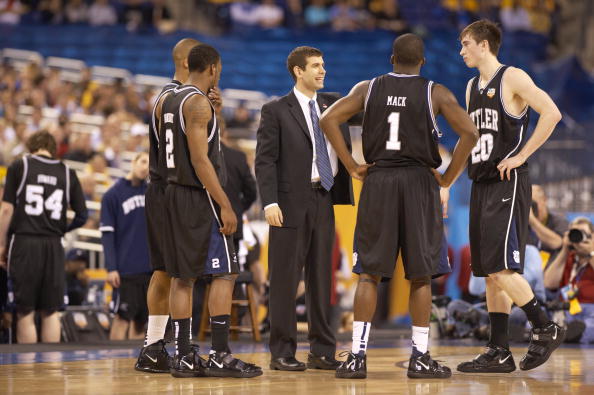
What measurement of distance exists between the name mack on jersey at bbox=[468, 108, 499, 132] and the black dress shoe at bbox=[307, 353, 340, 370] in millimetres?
1783

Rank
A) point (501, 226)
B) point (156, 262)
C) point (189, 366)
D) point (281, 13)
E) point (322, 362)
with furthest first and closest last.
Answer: point (281, 13) < point (322, 362) < point (156, 262) < point (501, 226) < point (189, 366)

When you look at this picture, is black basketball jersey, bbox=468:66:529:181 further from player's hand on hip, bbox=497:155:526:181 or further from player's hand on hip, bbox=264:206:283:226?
player's hand on hip, bbox=264:206:283:226

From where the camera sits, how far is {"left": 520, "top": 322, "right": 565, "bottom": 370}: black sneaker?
6.60 metres

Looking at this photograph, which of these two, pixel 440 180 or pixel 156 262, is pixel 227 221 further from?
pixel 440 180

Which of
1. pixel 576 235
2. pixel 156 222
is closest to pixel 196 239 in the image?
pixel 156 222

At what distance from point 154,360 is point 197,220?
993 millimetres

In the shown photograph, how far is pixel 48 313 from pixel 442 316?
12.2 ft

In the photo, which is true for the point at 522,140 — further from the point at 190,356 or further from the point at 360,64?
the point at 360,64

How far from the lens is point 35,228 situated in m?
9.20

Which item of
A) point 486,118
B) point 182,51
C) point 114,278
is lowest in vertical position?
→ point 114,278

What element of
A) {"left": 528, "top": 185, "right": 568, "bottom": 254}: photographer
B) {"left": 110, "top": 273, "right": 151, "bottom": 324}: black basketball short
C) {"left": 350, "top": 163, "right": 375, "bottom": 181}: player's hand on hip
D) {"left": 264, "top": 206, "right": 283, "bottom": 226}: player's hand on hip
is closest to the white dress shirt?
{"left": 264, "top": 206, "right": 283, "bottom": 226}: player's hand on hip

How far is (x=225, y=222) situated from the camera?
6344mm

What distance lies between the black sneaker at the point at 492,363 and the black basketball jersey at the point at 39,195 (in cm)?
415

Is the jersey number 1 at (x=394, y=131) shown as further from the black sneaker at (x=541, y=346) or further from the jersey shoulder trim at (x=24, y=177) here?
the jersey shoulder trim at (x=24, y=177)
